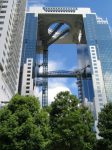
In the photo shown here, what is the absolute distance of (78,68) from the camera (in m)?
101

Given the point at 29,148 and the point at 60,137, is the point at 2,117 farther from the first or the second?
the point at 60,137

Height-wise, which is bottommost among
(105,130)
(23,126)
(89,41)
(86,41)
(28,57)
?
(105,130)

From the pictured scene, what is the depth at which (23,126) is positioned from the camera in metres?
22.9

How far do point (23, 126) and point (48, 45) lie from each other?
88.9m

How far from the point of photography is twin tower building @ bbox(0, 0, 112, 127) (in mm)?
71625

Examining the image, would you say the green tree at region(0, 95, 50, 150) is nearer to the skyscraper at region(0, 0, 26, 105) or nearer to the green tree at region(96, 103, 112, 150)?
the green tree at region(96, 103, 112, 150)

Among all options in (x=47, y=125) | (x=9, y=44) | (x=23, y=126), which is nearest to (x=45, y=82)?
(x=9, y=44)

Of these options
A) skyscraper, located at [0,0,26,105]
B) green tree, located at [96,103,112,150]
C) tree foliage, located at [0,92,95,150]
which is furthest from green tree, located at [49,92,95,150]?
skyscraper, located at [0,0,26,105]

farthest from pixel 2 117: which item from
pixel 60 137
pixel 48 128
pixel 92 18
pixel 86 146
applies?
pixel 92 18

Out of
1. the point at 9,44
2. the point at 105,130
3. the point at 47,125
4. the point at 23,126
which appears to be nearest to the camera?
the point at 23,126

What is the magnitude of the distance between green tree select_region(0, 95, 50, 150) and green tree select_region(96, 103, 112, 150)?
14.6 ft

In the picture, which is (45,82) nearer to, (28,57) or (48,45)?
(28,57)

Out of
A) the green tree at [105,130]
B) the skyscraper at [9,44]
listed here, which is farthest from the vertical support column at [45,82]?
the green tree at [105,130]

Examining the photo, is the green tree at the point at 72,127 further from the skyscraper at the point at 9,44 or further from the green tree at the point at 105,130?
the skyscraper at the point at 9,44
